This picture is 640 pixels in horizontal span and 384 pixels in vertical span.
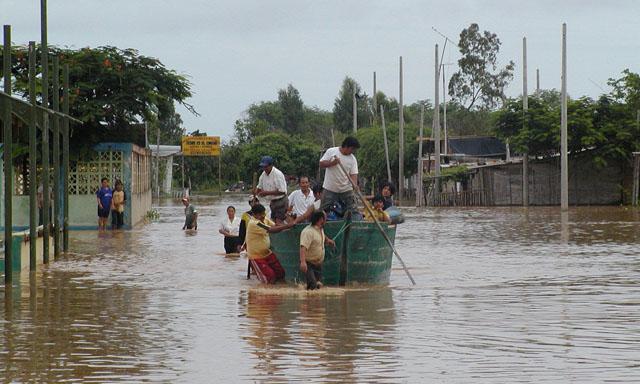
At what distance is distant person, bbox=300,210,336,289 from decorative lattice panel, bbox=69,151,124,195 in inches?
715

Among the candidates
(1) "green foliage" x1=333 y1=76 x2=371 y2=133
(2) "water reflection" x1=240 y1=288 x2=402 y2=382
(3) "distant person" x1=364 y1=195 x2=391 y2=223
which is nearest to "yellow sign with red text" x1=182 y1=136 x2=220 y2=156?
(1) "green foliage" x1=333 y1=76 x2=371 y2=133

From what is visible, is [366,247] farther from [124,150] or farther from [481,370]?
[124,150]

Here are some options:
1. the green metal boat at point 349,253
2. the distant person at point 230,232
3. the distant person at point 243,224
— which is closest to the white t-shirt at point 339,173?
the green metal boat at point 349,253

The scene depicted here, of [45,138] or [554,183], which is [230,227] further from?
[554,183]

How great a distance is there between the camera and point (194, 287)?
16.4 m

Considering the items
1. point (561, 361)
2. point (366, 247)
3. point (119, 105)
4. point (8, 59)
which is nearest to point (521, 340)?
point (561, 361)

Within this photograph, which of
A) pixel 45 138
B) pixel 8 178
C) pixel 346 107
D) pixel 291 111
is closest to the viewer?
pixel 8 178

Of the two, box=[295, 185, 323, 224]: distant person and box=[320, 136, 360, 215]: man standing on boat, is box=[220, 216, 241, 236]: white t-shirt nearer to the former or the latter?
box=[295, 185, 323, 224]: distant person

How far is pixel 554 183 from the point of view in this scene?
2051 inches

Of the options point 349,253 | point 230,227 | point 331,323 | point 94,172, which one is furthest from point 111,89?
point 331,323

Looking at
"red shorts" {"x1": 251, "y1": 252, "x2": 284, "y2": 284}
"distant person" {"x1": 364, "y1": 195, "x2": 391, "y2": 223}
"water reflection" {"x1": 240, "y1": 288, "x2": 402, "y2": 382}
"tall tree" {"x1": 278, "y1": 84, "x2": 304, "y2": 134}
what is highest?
"tall tree" {"x1": 278, "y1": 84, "x2": 304, "y2": 134}

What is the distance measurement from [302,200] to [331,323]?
6.01m

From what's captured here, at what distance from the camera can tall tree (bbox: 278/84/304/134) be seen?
117250 millimetres

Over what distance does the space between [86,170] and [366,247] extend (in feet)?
60.0
